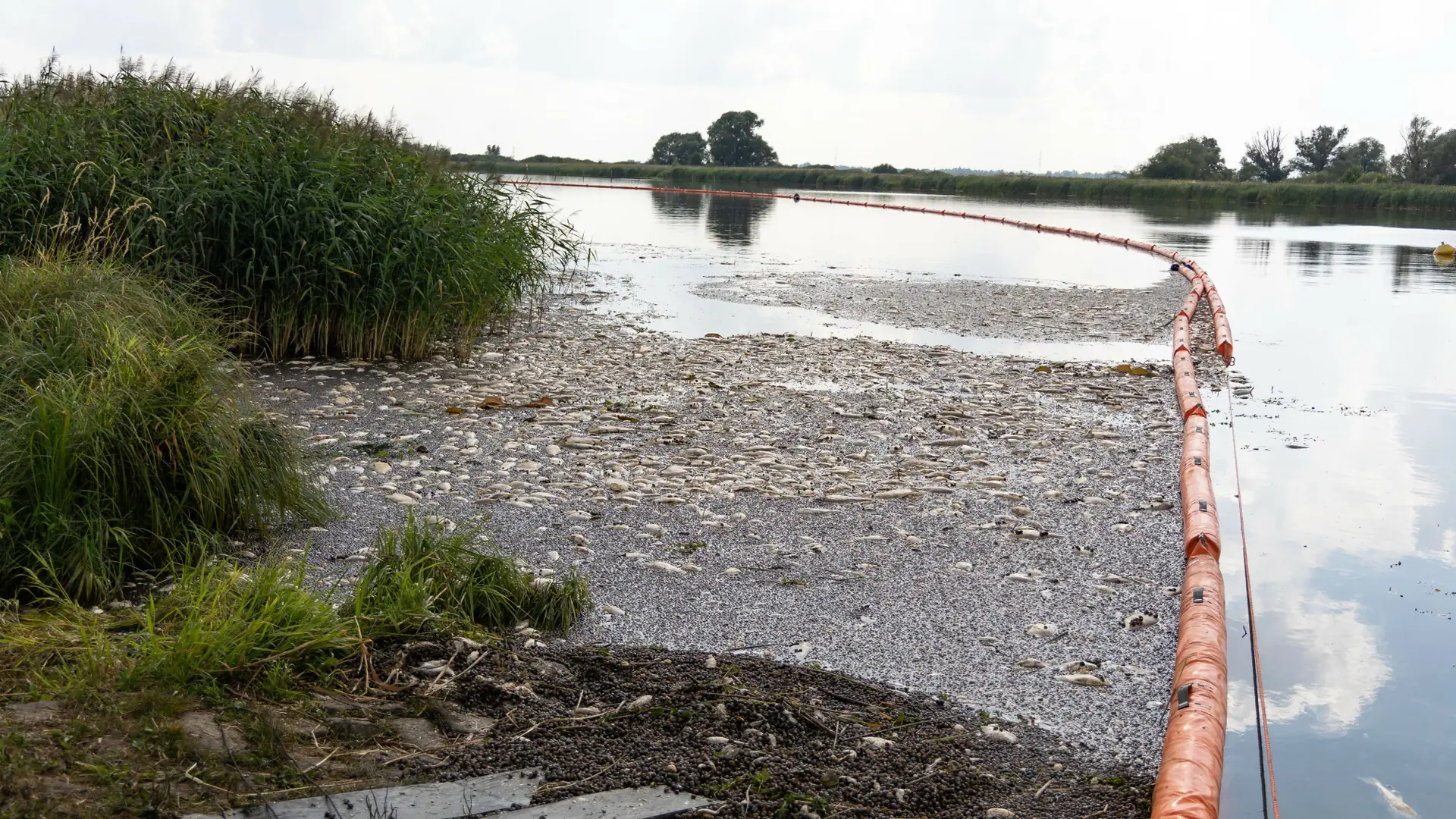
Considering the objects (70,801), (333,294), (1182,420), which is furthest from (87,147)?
(1182,420)

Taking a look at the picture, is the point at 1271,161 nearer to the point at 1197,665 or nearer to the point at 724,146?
the point at 724,146

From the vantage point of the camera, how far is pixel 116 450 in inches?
218

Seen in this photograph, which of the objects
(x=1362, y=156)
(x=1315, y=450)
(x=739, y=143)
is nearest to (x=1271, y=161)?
(x=1362, y=156)

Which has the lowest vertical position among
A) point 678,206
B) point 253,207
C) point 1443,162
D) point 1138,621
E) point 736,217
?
point 1138,621

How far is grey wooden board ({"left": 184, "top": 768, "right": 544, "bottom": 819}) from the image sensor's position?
11.2 feet

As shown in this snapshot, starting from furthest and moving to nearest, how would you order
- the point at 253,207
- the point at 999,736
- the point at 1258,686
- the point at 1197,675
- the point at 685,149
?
the point at 685,149
the point at 253,207
the point at 1258,686
the point at 1197,675
the point at 999,736

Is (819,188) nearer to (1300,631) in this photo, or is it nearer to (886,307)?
(886,307)

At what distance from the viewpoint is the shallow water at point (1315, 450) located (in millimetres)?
4941

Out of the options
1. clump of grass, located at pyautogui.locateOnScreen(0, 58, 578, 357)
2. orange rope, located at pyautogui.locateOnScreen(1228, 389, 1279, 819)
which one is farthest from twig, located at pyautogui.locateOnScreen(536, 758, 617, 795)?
clump of grass, located at pyautogui.locateOnScreen(0, 58, 578, 357)

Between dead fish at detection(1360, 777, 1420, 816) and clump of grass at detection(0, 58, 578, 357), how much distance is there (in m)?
8.60

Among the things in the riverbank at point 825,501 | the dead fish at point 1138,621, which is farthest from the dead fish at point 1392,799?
the dead fish at point 1138,621

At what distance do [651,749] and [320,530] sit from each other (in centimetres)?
311

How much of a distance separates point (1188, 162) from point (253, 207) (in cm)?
9158

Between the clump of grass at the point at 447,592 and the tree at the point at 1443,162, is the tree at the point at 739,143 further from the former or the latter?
the clump of grass at the point at 447,592
